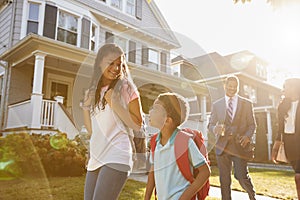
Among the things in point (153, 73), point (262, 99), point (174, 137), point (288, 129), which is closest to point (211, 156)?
point (153, 73)

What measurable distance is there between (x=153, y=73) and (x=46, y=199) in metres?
8.23

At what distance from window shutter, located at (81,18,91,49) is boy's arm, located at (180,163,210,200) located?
34.9 ft

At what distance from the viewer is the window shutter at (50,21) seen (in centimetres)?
1041

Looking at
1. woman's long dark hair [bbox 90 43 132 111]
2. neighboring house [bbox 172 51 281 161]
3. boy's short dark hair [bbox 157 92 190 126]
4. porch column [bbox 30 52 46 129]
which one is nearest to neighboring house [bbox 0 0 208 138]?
porch column [bbox 30 52 46 129]

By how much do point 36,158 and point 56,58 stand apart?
4566mm

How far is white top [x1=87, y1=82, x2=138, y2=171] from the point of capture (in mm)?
1784

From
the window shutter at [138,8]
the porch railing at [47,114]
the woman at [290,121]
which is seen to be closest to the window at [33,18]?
the porch railing at [47,114]

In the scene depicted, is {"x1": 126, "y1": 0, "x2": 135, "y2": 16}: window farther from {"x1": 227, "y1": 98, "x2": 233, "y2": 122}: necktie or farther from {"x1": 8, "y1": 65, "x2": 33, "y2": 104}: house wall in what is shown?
{"x1": 227, "y1": 98, "x2": 233, "y2": 122}: necktie

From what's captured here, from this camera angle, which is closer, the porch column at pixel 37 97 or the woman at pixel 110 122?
the woman at pixel 110 122

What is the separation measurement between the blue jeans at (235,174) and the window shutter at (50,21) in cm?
866

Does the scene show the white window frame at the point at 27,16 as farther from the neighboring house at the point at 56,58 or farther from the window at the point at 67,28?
the window at the point at 67,28

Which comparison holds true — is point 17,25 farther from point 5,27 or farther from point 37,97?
point 37,97

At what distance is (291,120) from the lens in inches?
133

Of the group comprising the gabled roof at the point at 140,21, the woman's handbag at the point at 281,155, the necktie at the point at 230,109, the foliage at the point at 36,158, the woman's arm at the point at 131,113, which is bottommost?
the foliage at the point at 36,158
